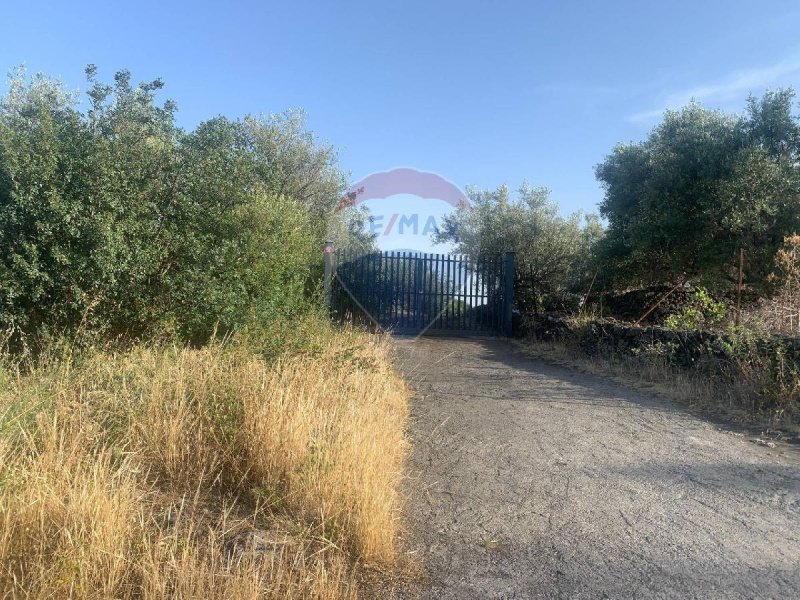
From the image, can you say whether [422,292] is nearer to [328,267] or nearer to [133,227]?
[328,267]

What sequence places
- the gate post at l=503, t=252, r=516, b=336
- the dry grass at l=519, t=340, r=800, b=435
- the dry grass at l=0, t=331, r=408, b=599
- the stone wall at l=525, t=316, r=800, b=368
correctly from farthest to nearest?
the gate post at l=503, t=252, r=516, b=336 → the stone wall at l=525, t=316, r=800, b=368 → the dry grass at l=519, t=340, r=800, b=435 → the dry grass at l=0, t=331, r=408, b=599

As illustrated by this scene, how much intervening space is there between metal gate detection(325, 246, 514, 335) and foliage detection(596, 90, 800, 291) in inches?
119

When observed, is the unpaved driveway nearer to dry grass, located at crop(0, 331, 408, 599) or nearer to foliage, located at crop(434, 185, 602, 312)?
dry grass, located at crop(0, 331, 408, 599)

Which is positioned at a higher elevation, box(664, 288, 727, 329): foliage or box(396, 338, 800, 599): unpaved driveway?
box(664, 288, 727, 329): foliage

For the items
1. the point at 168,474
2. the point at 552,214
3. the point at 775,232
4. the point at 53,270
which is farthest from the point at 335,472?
the point at 552,214

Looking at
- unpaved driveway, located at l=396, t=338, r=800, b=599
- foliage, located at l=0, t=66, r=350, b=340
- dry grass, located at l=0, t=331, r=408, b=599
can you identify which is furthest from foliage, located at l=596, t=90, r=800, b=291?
dry grass, located at l=0, t=331, r=408, b=599

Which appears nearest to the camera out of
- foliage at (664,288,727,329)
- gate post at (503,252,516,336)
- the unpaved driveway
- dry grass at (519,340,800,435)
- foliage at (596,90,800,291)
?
the unpaved driveway

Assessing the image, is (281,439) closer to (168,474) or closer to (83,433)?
(168,474)

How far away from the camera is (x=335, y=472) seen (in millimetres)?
3268

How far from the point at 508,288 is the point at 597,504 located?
11540 millimetres

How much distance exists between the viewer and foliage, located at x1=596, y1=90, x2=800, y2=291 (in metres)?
11.3

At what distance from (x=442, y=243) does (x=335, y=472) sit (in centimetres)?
2182

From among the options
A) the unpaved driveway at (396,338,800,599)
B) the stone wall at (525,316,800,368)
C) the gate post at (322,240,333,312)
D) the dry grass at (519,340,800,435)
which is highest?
the gate post at (322,240,333,312)

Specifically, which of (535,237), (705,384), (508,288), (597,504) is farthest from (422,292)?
(597,504)
